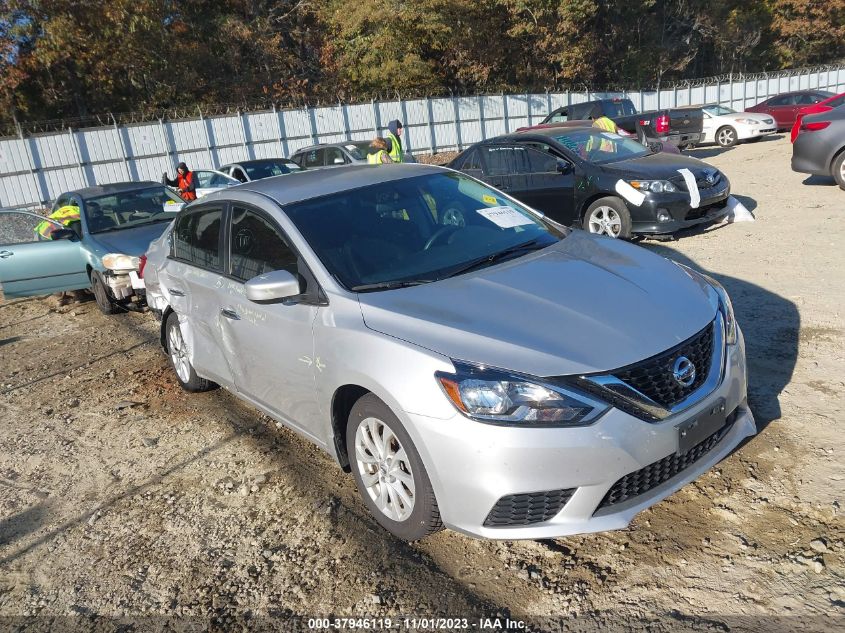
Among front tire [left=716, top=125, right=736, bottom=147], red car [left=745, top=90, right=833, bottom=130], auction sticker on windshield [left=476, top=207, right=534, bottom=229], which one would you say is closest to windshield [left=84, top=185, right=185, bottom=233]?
auction sticker on windshield [left=476, top=207, right=534, bottom=229]

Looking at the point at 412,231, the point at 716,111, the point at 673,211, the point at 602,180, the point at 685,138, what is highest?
the point at 412,231

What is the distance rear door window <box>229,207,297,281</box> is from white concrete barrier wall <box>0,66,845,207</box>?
1904 centimetres

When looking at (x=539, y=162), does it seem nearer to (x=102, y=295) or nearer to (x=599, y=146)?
(x=599, y=146)

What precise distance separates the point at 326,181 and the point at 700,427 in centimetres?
262

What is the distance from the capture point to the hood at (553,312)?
2.81 m

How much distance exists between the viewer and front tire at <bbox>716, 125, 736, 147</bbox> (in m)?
20.5

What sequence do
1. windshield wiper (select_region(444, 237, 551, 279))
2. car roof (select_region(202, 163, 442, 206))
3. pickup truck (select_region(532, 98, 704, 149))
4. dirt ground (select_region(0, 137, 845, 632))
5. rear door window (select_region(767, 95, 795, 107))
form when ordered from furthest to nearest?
rear door window (select_region(767, 95, 795, 107)) < pickup truck (select_region(532, 98, 704, 149)) < car roof (select_region(202, 163, 442, 206)) < windshield wiper (select_region(444, 237, 551, 279)) < dirt ground (select_region(0, 137, 845, 632))

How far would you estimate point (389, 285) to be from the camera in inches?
136

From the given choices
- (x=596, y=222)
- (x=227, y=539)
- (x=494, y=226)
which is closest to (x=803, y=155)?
(x=596, y=222)

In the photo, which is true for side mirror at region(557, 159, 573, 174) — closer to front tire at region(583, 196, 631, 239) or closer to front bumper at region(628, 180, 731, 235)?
front tire at region(583, 196, 631, 239)

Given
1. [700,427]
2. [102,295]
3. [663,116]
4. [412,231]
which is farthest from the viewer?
[663,116]

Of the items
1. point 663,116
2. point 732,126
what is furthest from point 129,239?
point 732,126

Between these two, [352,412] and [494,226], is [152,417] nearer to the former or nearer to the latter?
[352,412]

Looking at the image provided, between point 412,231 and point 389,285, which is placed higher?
Result: point 412,231
